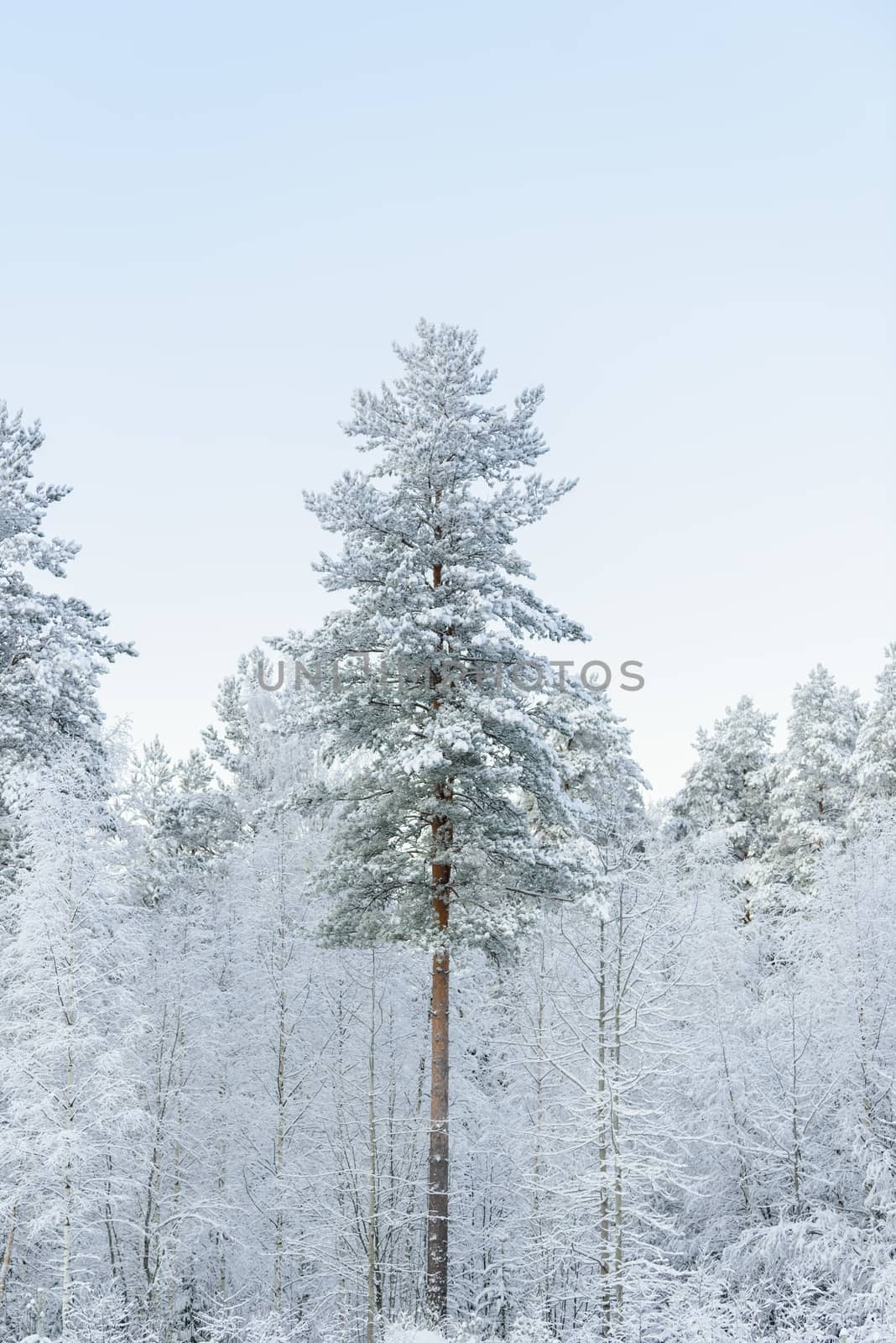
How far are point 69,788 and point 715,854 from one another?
26826mm

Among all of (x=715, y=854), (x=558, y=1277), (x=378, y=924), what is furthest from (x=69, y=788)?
(x=715, y=854)

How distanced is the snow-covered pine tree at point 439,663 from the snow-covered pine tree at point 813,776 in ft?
68.3

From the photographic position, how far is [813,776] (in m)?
34.4

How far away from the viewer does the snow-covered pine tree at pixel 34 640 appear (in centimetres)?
1505

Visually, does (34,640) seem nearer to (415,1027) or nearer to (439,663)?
(439,663)

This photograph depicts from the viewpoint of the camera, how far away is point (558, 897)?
1443 cm

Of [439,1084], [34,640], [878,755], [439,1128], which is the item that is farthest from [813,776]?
[34,640]

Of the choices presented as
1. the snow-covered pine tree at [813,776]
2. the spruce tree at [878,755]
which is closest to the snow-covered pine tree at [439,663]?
the spruce tree at [878,755]

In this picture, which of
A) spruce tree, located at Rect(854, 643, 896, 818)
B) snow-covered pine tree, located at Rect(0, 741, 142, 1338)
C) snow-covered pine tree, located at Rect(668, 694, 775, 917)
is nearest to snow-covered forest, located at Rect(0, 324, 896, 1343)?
snow-covered pine tree, located at Rect(0, 741, 142, 1338)

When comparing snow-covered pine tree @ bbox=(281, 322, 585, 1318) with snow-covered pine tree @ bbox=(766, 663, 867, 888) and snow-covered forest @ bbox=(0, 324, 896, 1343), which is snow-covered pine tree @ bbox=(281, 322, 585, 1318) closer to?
snow-covered forest @ bbox=(0, 324, 896, 1343)

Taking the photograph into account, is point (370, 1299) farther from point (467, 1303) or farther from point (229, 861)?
point (229, 861)

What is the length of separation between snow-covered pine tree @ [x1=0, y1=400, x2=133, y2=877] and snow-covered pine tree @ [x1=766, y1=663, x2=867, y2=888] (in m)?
25.2

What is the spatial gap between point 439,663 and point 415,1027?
9549 mm

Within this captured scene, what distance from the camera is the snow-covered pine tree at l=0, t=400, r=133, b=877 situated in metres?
15.0
